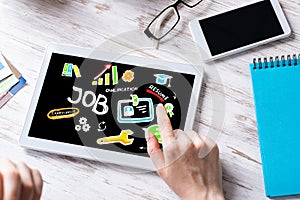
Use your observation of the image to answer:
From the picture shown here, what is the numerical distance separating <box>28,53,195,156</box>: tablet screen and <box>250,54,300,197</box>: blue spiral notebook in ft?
0.41

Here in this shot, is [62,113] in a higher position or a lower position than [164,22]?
lower

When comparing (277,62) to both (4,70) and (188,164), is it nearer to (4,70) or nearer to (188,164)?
(188,164)

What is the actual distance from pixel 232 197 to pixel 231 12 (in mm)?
332

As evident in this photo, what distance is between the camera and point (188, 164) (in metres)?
0.89

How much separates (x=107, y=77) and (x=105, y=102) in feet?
0.15

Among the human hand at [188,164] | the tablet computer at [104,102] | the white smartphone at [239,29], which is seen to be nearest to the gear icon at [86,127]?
the tablet computer at [104,102]

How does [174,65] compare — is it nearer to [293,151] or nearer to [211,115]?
[211,115]

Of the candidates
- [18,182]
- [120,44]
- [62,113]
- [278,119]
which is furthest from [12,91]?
[278,119]

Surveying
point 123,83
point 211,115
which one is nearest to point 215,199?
point 211,115

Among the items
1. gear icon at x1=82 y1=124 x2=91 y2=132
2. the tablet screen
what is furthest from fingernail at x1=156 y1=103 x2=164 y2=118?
gear icon at x1=82 y1=124 x2=91 y2=132

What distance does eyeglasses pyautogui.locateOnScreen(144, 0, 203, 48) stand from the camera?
1.00 meters

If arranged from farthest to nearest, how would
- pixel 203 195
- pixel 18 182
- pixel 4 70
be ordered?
pixel 4 70 → pixel 203 195 → pixel 18 182

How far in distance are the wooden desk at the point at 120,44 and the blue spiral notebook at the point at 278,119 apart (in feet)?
0.05

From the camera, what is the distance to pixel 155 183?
0.92 meters
